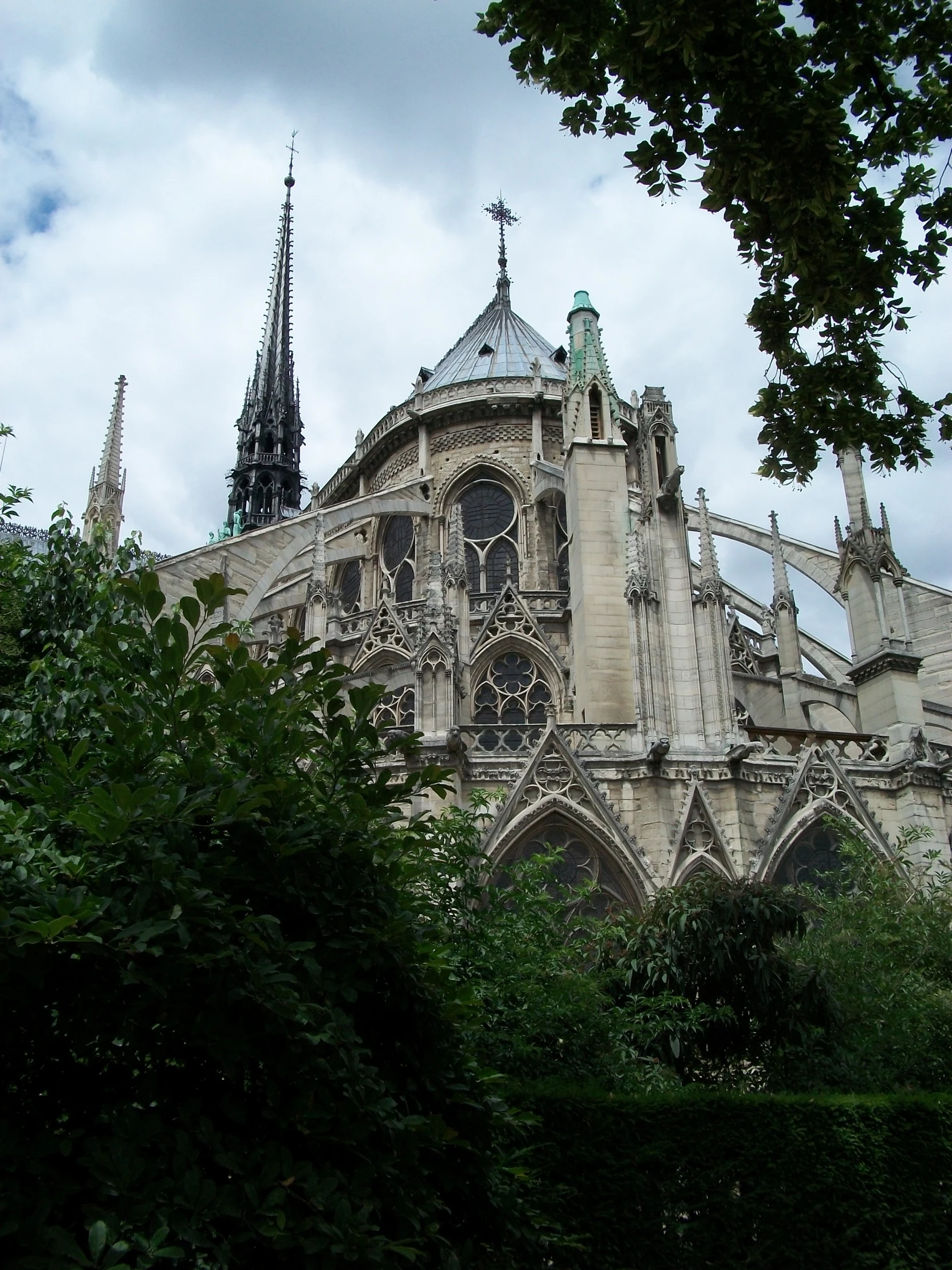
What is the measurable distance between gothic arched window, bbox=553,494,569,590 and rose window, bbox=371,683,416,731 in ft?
21.8

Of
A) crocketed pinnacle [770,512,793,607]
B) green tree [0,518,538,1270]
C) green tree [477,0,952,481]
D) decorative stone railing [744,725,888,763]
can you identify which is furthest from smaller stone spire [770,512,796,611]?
green tree [0,518,538,1270]

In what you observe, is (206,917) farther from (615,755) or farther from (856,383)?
(615,755)

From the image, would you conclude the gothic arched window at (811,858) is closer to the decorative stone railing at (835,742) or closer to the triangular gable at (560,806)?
the decorative stone railing at (835,742)

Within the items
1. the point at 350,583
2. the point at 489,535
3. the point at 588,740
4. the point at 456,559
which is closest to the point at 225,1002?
the point at 588,740

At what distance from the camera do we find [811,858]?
17.5 meters

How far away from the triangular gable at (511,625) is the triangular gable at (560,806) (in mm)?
6911

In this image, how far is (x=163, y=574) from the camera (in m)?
24.7

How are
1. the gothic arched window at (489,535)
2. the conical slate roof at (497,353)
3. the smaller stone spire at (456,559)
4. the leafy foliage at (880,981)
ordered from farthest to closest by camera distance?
1. the conical slate roof at (497,353)
2. the gothic arched window at (489,535)
3. the smaller stone spire at (456,559)
4. the leafy foliage at (880,981)

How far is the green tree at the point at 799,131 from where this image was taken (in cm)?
708

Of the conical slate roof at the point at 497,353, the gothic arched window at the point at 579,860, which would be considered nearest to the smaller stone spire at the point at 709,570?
the gothic arched window at the point at 579,860

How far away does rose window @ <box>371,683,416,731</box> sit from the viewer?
2258 centimetres

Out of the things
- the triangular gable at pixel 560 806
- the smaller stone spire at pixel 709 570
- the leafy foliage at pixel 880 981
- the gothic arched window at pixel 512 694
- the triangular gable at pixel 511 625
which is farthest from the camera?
the triangular gable at pixel 511 625

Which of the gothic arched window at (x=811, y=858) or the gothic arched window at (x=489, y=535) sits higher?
the gothic arched window at (x=489, y=535)

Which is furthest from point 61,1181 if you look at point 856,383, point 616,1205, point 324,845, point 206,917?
point 856,383
